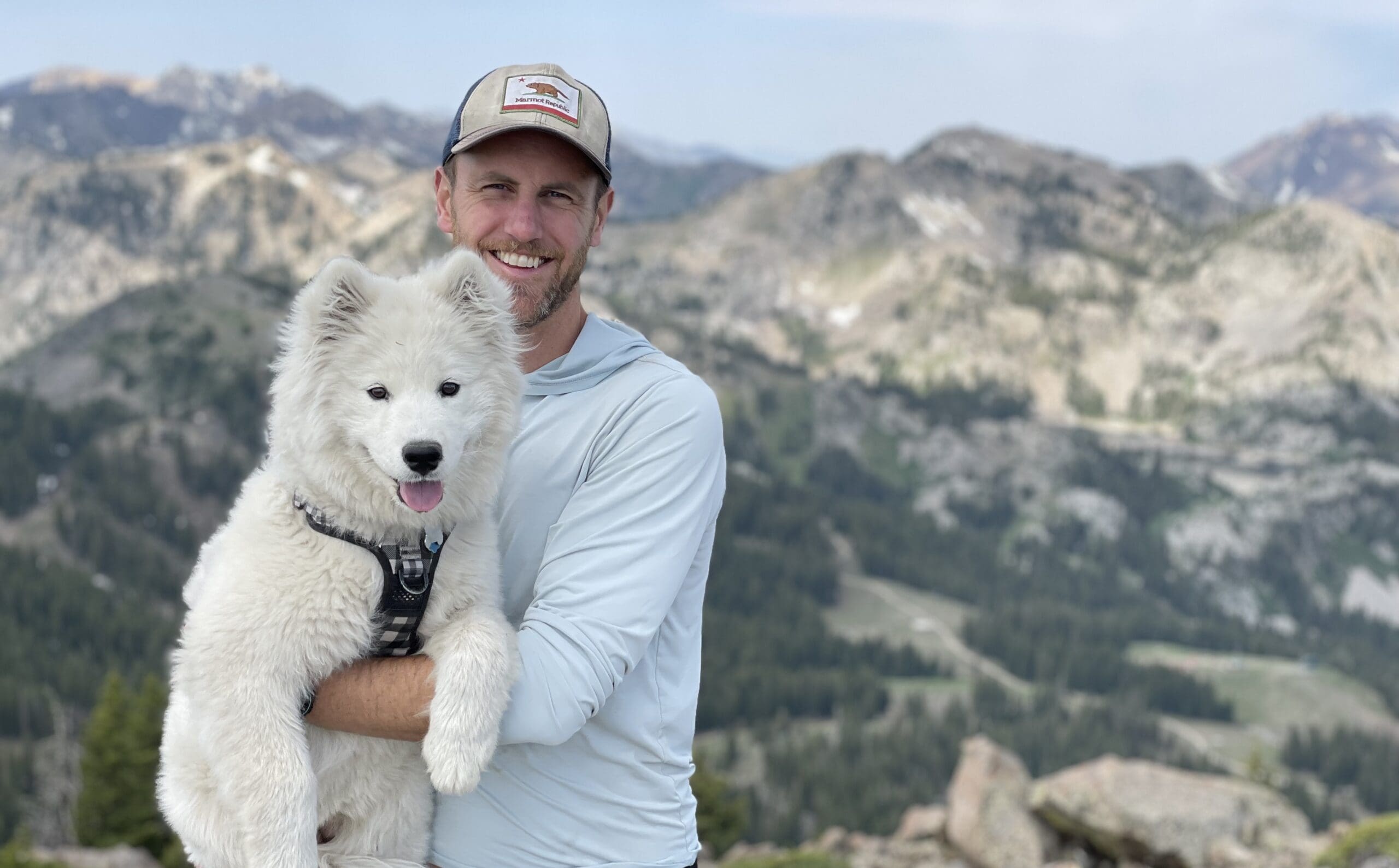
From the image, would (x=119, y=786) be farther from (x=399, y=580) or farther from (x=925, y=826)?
(x=399, y=580)

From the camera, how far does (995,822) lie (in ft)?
105

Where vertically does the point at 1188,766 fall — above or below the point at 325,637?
below

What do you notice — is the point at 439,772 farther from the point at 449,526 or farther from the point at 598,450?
the point at 598,450

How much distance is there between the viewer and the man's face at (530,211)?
621 cm

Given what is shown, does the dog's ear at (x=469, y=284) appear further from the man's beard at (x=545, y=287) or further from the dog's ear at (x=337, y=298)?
the man's beard at (x=545, y=287)

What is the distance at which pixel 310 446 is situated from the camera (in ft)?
17.8

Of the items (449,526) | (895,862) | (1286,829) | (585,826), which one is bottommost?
(895,862)

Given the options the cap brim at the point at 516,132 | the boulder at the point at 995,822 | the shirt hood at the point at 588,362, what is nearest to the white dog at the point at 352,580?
the shirt hood at the point at 588,362

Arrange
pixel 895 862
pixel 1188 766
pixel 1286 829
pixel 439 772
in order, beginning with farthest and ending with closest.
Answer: pixel 1188 766, pixel 895 862, pixel 1286 829, pixel 439 772

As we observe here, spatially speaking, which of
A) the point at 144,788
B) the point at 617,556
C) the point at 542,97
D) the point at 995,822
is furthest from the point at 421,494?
the point at 144,788

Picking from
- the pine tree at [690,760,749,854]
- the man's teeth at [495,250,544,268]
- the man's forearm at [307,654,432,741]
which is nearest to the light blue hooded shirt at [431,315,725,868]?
the man's forearm at [307,654,432,741]

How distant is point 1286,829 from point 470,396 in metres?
31.5

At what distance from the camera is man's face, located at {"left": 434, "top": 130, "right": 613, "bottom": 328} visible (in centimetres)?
621

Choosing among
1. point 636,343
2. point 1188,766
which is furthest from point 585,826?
point 1188,766
